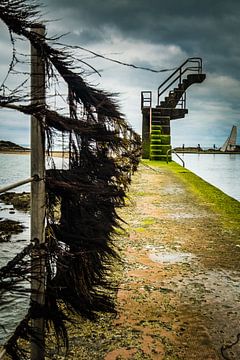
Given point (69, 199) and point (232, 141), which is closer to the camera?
point (69, 199)

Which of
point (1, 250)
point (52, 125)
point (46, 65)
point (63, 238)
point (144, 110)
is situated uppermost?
point (144, 110)

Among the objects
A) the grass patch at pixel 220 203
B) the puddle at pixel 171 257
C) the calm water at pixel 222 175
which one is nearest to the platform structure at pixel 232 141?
the calm water at pixel 222 175

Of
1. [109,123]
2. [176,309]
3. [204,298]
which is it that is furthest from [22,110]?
[204,298]

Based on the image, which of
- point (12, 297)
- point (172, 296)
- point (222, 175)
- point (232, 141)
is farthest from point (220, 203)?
point (232, 141)

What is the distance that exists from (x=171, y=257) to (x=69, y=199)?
2.43 m

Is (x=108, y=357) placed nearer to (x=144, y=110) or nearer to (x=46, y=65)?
(x=46, y=65)

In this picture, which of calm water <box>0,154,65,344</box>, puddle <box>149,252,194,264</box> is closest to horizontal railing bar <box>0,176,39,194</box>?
calm water <box>0,154,65,344</box>

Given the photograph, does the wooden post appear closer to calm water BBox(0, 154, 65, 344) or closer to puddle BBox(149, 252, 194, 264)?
calm water BBox(0, 154, 65, 344)

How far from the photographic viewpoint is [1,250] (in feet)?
23.6

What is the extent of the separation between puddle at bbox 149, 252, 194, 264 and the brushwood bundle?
158 cm

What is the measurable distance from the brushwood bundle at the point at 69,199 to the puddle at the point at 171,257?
1580 mm

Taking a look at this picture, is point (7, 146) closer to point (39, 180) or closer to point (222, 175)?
point (39, 180)

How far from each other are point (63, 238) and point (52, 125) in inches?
24.7

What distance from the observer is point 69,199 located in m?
2.15
